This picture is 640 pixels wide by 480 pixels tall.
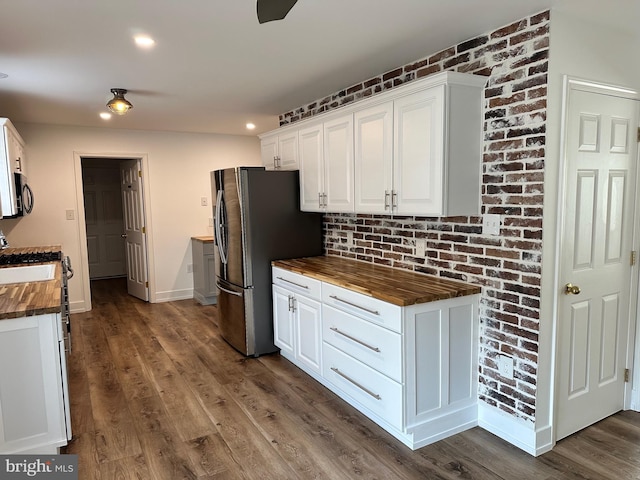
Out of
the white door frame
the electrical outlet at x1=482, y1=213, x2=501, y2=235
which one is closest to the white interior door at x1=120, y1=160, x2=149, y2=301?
the white door frame

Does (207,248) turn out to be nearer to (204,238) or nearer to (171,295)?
(204,238)

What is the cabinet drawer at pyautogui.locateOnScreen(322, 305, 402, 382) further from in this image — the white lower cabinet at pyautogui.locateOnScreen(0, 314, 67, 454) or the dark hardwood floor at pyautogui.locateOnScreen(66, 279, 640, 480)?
the white lower cabinet at pyautogui.locateOnScreen(0, 314, 67, 454)

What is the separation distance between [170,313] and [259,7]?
4642mm

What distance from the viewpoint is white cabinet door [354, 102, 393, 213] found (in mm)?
2777

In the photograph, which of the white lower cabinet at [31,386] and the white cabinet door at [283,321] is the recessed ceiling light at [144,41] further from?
the white cabinet door at [283,321]

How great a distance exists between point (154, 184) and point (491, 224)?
180 inches

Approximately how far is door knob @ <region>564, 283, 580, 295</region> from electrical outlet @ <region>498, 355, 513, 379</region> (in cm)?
48

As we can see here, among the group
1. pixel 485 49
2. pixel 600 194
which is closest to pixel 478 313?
pixel 600 194

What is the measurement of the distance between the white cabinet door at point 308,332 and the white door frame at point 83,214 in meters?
3.11

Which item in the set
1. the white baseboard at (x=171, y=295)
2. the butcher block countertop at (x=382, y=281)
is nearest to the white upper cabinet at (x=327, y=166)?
the butcher block countertop at (x=382, y=281)

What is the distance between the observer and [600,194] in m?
2.49

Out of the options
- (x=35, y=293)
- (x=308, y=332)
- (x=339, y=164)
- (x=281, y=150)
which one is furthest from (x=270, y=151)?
(x=35, y=293)

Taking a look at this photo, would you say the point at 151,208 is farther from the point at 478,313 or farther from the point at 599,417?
the point at 599,417

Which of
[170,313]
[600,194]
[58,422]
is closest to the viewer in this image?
[58,422]
